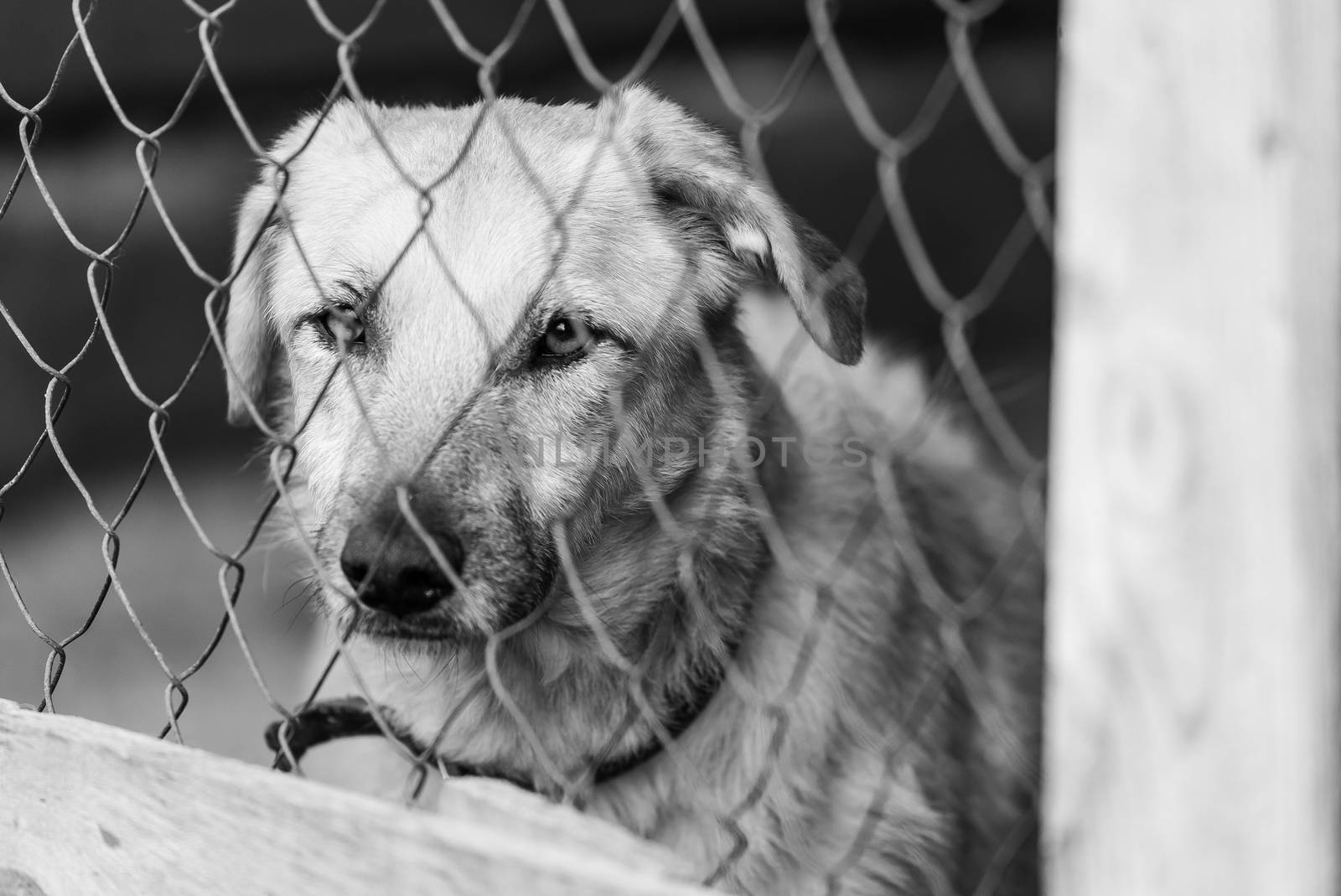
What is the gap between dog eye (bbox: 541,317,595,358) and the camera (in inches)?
89.5

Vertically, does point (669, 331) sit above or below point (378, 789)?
above

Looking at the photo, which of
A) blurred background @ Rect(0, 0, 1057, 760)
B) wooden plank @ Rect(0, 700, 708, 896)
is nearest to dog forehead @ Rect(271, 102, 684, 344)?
wooden plank @ Rect(0, 700, 708, 896)

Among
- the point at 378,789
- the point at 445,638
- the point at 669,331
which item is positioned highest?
the point at 669,331

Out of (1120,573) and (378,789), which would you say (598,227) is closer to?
(378,789)

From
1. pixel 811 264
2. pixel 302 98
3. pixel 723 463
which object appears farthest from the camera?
pixel 302 98

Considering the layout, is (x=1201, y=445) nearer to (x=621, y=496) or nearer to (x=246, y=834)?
(x=246, y=834)

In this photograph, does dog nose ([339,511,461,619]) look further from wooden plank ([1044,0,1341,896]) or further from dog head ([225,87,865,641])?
wooden plank ([1044,0,1341,896])

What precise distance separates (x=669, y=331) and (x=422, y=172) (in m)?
0.59

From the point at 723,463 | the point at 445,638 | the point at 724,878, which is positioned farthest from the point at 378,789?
the point at 723,463

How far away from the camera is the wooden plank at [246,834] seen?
1215mm

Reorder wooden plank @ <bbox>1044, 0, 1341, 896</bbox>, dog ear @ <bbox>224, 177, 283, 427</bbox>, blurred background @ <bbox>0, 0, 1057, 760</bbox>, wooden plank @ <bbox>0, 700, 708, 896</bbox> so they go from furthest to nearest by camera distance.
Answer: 1. blurred background @ <bbox>0, 0, 1057, 760</bbox>
2. dog ear @ <bbox>224, 177, 283, 427</bbox>
3. wooden plank @ <bbox>0, 700, 708, 896</bbox>
4. wooden plank @ <bbox>1044, 0, 1341, 896</bbox>

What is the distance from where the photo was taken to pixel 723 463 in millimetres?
2461

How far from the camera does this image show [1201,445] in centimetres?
90

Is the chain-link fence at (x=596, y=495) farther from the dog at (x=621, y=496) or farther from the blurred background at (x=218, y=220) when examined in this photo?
the blurred background at (x=218, y=220)
